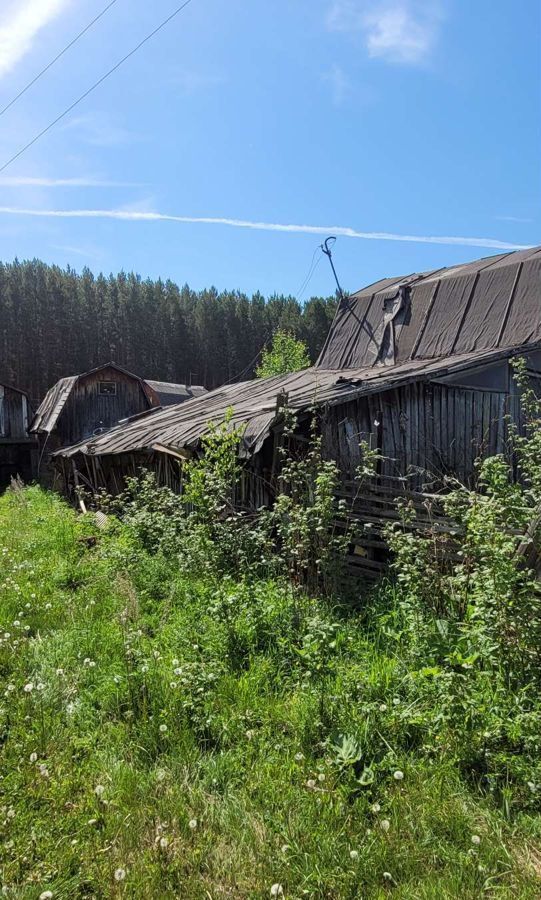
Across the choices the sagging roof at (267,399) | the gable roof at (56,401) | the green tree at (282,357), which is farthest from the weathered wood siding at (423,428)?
the green tree at (282,357)

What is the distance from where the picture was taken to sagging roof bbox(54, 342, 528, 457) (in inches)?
321

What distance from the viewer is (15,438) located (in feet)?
91.1

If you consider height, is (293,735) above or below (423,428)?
below

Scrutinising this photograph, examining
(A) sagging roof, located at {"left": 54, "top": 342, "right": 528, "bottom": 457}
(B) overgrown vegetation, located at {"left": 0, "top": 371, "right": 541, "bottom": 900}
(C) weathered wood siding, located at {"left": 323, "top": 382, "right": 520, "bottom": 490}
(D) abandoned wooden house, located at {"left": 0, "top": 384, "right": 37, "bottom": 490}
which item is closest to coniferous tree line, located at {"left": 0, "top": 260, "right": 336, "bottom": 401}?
(D) abandoned wooden house, located at {"left": 0, "top": 384, "right": 37, "bottom": 490}

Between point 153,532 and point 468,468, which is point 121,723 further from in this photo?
point 468,468

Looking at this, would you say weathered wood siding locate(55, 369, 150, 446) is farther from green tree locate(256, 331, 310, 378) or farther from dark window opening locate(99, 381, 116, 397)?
green tree locate(256, 331, 310, 378)

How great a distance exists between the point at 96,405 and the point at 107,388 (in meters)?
0.99

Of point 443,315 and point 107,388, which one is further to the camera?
point 107,388

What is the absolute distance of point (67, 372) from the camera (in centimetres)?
5609

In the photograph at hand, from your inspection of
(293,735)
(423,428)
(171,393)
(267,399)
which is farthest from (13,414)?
(293,735)

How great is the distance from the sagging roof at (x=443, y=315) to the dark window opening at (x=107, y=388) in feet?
47.6

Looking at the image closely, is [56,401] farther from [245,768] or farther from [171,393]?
[245,768]

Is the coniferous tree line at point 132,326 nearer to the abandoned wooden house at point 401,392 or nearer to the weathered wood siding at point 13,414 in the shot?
the weathered wood siding at point 13,414

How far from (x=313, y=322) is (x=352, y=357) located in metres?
57.2
